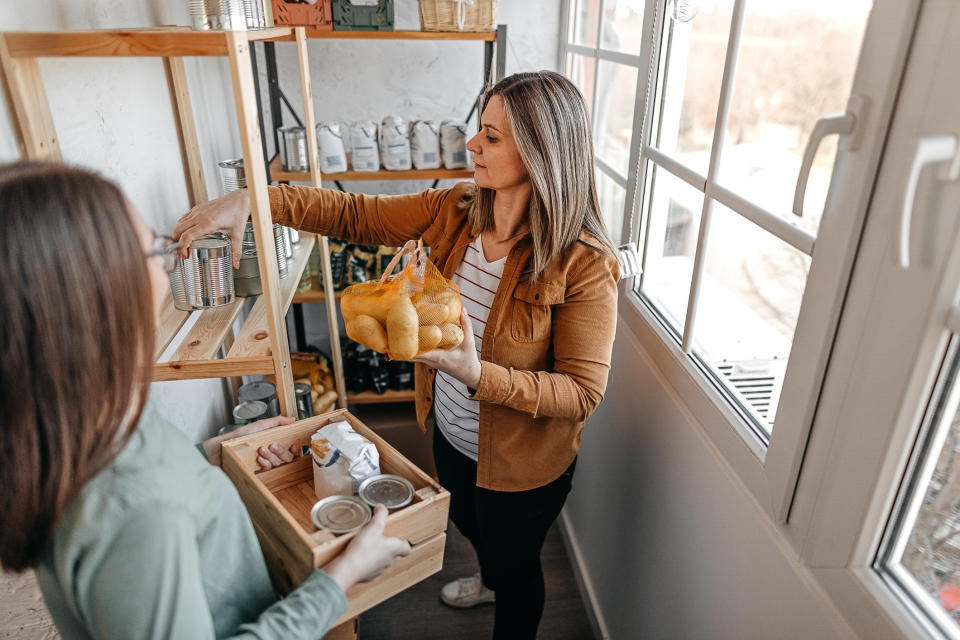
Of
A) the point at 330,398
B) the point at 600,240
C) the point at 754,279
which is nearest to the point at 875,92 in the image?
the point at 754,279

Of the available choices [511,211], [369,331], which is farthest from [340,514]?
[511,211]

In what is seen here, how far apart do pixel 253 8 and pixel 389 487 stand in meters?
0.92

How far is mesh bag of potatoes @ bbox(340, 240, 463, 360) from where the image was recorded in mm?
980

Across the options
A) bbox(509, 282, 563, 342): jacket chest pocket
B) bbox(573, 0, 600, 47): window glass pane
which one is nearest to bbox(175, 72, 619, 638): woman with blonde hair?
bbox(509, 282, 563, 342): jacket chest pocket

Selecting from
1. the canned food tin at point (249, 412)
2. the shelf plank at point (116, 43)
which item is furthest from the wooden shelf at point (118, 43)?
the canned food tin at point (249, 412)

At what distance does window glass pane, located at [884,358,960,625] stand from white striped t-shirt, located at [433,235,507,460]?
775 mm

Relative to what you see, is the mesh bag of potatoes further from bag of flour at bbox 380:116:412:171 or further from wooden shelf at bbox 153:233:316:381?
bag of flour at bbox 380:116:412:171

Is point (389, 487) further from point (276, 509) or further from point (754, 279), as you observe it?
point (754, 279)

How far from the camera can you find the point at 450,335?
1049mm

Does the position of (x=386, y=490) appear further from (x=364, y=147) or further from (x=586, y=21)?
(x=586, y=21)

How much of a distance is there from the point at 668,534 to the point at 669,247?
0.68 metres

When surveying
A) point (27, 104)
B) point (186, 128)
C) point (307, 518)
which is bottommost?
point (307, 518)

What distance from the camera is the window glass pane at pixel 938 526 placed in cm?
71

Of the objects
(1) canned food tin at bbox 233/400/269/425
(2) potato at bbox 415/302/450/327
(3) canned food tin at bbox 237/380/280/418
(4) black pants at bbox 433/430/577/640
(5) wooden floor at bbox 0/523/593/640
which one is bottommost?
(5) wooden floor at bbox 0/523/593/640
